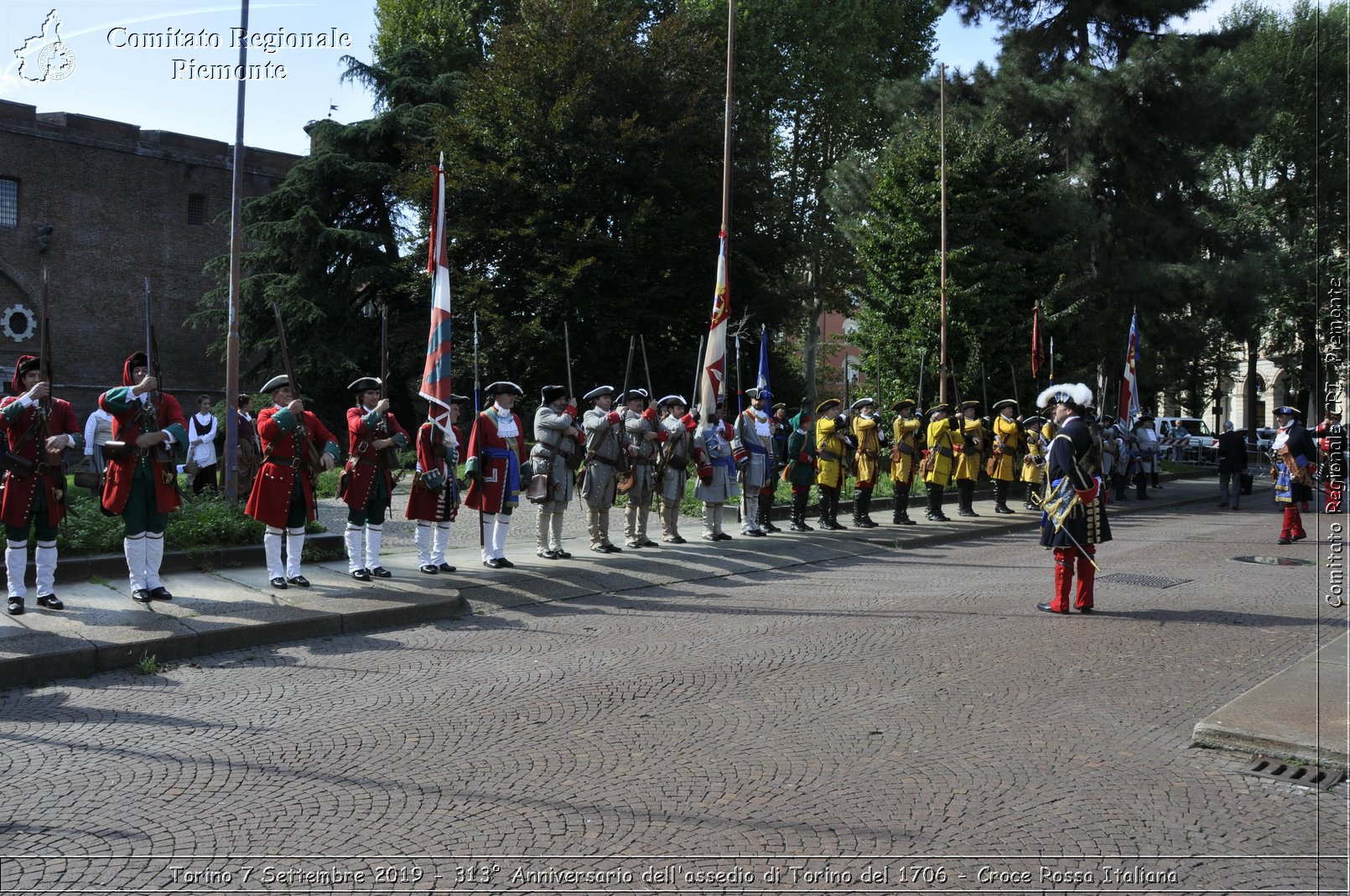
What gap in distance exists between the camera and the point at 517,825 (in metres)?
4.71

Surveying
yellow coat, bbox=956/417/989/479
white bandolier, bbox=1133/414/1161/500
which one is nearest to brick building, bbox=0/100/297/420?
yellow coat, bbox=956/417/989/479

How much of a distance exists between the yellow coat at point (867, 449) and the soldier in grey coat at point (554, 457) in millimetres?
5894

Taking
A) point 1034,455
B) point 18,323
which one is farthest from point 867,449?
point 18,323

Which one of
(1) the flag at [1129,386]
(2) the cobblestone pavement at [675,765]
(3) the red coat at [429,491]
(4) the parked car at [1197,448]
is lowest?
(2) the cobblestone pavement at [675,765]

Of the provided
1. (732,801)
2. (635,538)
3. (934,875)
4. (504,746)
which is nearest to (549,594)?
(635,538)

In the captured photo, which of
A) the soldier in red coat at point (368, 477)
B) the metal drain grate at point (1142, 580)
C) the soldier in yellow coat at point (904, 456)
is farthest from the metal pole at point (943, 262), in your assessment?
the soldier in red coat at point (368, 477)

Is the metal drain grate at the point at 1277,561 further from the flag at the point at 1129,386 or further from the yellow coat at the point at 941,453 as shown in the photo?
the flag at the point at 1129,386

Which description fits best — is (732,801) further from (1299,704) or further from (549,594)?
(549,594)

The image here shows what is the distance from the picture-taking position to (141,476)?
31.0 feet

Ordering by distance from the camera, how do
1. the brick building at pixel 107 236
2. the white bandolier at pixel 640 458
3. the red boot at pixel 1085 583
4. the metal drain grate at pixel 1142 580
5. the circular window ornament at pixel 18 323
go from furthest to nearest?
the brick building at pixel 107 236 → the circular window ornament at pixel 18 323 → the white bandolier at pixel 640 458 → the metal drain grate at pixel 1142 580 → the red boot at pixel 1085 583

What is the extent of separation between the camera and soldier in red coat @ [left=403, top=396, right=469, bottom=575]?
11539 millimetres

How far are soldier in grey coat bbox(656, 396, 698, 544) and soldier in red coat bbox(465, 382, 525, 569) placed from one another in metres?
2.81

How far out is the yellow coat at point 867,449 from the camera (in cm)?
1730

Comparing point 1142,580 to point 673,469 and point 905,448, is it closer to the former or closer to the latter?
point 673,469
